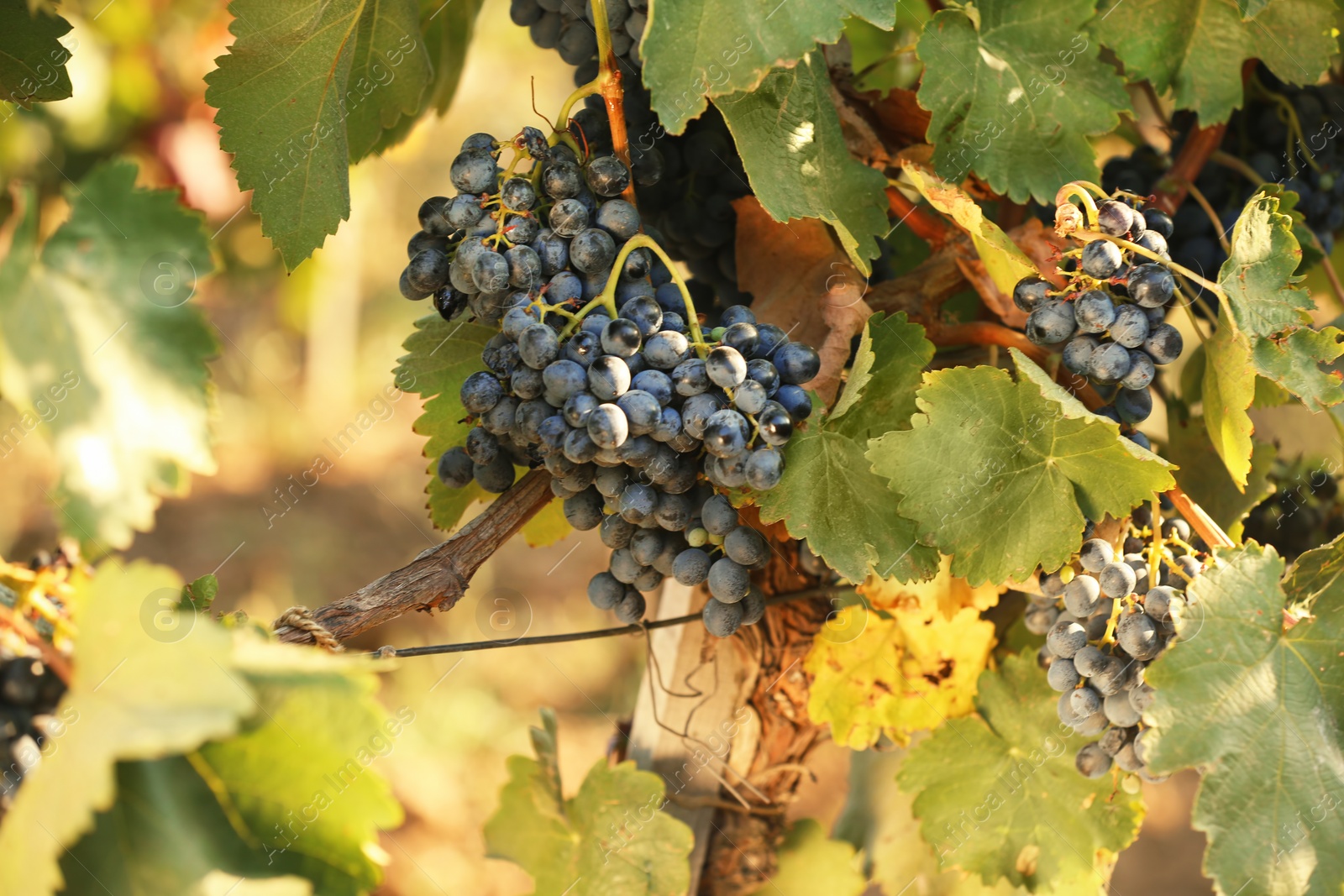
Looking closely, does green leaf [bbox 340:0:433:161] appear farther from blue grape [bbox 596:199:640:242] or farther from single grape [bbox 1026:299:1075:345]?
single grape [bbox 1026:299:1075:345]

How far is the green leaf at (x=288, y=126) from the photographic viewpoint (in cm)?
80

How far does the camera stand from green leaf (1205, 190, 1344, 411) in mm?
690

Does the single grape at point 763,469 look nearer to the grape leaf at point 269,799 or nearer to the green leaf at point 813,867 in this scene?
the grape leaf at point 269,799

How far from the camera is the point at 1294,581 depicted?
2.46 ft

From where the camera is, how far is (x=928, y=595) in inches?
36.7

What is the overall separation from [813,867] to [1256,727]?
55 cm

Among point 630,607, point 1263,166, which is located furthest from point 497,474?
point 1263,166

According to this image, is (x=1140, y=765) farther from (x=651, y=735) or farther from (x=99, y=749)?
(x=99, y=749)

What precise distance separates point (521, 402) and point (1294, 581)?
0.60 meters

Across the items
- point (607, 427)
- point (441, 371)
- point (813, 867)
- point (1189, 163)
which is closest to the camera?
point (607, 427)

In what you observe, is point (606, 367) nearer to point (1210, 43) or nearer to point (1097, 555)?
point (1097, 555)

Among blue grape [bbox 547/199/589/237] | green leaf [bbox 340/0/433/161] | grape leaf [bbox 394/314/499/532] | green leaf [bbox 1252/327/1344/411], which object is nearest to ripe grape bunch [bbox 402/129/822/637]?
blue grape [bbox 547/199/589/237]

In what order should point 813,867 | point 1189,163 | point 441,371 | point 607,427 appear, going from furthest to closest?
1. point 813,867
2. point 1189,163
3. point 441,371
4. point 607,427

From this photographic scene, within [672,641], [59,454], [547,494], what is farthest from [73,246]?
[672,641]
